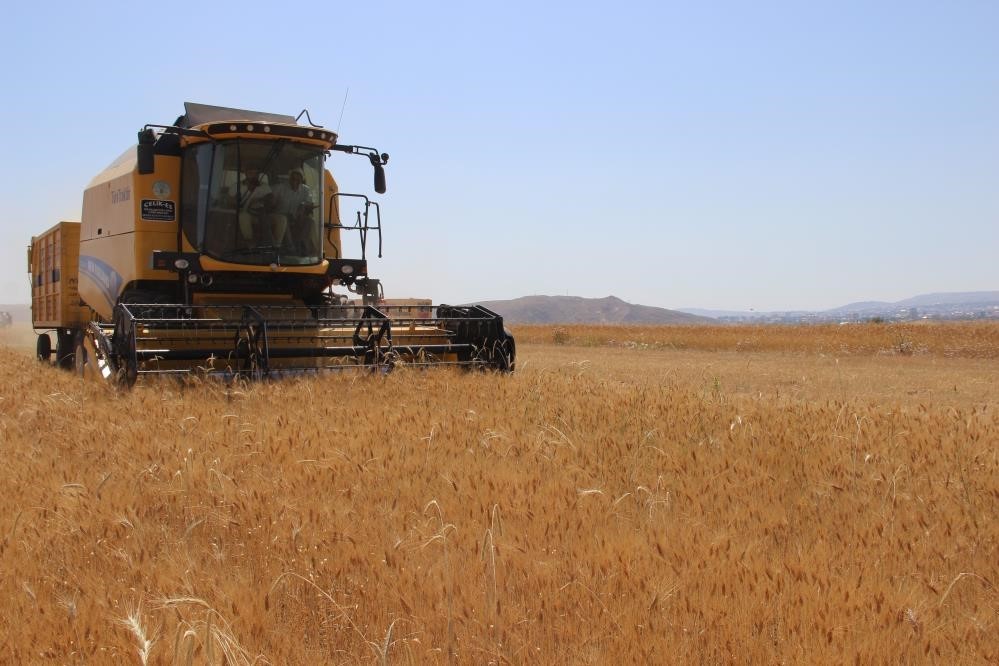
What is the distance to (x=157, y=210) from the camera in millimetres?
10406

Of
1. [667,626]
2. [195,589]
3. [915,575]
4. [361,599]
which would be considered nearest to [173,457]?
[195,589]

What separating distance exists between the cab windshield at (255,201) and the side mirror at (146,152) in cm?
59

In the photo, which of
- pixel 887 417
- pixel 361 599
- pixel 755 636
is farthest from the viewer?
pixel 887 417

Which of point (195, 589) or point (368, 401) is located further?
point (368, 401)

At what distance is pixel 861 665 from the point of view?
7.52 ft

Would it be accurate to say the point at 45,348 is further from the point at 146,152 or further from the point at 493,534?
the point at 493,534

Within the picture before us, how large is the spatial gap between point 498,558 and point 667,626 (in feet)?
2.43

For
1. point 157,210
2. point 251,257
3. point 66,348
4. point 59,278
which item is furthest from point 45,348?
point 251,257

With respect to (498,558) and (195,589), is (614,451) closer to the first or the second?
(498,558)

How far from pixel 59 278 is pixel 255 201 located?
5.60 meters

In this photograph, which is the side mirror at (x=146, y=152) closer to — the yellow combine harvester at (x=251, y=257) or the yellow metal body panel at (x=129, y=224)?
the yellow combine harvester at (x=251, y=257)

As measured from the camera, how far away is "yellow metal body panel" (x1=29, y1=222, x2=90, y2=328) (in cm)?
1376

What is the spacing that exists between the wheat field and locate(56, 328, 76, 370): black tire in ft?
26.5

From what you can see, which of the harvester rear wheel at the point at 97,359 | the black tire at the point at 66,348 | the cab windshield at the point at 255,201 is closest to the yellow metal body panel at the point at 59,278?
the black tire at the point at 66,348
